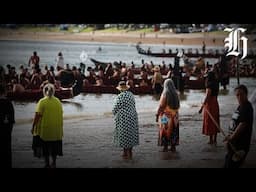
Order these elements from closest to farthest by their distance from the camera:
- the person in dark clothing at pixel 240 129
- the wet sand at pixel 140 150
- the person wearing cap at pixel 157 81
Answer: the person in dark clothing at pixel 240 129 → the wet sand at pixel 140 150 → the person wearing cap at pixel 157 81

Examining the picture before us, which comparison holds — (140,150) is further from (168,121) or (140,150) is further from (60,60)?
(60,60)

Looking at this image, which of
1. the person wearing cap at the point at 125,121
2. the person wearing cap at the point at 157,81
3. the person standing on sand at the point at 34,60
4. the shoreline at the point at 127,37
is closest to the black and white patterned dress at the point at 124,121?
the person wearing cap at the point at 125,121

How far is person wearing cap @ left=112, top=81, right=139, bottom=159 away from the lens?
9312 millimetres

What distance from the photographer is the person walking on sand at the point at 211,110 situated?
30.7 ft

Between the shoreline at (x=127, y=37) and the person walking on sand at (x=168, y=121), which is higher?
the shoreline at (x=127, y=37)

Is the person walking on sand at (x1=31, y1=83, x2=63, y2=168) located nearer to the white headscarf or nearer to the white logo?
the white headscarf

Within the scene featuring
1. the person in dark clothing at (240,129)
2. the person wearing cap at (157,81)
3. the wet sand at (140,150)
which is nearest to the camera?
the person in dark clothing at (240,129)

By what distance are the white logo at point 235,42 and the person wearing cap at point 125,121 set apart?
1257 millimetres

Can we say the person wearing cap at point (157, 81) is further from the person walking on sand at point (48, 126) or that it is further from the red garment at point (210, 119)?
the person walking on sand at point (48, 126)
